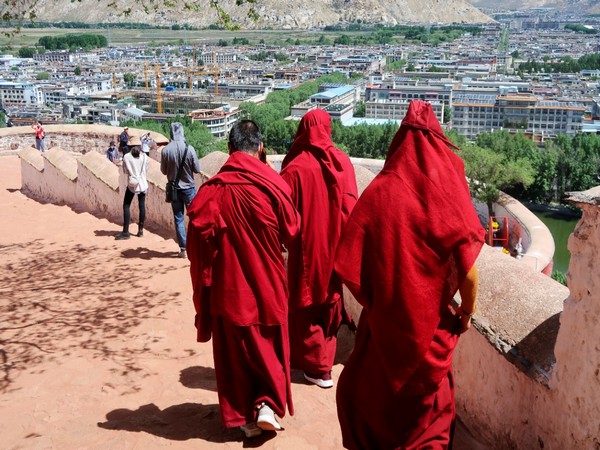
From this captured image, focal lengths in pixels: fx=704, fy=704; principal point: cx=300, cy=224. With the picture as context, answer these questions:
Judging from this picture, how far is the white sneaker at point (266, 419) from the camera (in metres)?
2.64

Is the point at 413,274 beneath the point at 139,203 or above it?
above

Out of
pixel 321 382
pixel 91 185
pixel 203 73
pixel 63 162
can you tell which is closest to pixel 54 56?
pixel 203 73

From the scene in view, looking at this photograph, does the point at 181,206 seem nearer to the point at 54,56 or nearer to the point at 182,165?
the point at 182,165

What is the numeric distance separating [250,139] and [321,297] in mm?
786

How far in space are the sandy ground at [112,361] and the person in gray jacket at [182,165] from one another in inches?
17.3

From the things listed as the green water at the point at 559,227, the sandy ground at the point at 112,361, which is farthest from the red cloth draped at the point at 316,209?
the green water at the point at 559,227

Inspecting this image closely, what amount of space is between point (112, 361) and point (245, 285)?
121cm

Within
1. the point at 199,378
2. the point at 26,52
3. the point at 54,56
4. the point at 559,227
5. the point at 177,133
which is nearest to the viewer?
the point at 199,378

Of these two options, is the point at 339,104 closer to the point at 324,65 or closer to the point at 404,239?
the point at 324,65

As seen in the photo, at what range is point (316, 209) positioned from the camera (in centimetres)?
314

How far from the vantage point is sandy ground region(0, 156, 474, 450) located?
2.80m

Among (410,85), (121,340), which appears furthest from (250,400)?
(410,85)

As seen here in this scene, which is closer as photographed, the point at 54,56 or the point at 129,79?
the point at 129,79

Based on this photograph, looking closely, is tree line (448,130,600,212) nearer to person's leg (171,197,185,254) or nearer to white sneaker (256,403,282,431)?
person's leg (171,197,185,254)
